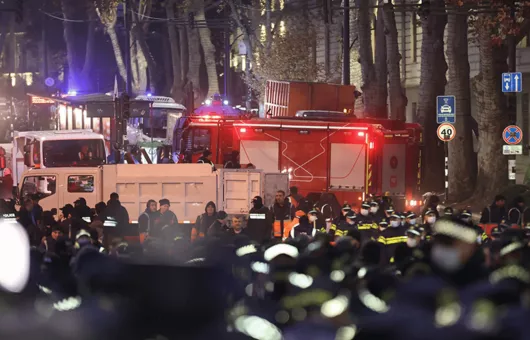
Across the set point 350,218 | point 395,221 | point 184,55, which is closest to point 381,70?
point 350,218

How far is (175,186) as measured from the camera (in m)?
23.6

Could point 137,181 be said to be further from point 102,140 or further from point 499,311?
point 499,311

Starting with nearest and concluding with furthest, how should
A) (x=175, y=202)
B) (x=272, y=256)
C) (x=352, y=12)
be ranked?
1. (x=272, y=256)
2. (x=175, y=202)
3. (x=352, y=12)

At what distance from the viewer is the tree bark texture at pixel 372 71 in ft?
141

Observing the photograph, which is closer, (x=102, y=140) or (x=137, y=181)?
(x=137, y=181)

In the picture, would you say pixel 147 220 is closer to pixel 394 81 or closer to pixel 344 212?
pixel 344 212

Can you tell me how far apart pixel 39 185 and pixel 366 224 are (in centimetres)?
978

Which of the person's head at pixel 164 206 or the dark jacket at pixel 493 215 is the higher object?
the person's head at pixel 164 206

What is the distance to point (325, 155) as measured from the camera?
93.1ft

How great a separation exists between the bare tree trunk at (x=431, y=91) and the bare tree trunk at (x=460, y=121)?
6.08ft

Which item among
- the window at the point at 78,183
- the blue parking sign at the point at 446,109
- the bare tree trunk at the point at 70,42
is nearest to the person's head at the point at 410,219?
the window at the point at 78,183

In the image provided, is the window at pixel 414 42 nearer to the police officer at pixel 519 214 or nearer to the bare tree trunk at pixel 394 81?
the bare tree trunk at pixel 394 81

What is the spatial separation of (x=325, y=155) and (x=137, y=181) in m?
5.93

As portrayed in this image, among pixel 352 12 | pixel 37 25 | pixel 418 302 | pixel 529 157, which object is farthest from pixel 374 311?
pixel 37 25
